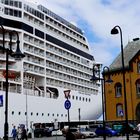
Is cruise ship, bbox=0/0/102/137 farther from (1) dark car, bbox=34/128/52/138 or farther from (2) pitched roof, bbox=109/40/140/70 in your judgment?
(2) pitched roof, bbox=109/40/140/70

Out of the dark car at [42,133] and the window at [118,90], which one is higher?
the window at [118,90]

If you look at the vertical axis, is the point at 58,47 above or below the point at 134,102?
above

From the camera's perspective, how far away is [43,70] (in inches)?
2995

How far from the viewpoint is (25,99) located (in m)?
68.2

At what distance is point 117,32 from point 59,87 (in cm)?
5303

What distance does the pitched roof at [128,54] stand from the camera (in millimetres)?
58506

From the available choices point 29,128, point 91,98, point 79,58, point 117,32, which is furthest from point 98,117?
point 117,32

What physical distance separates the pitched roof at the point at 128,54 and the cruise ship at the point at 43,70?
26.3 feet

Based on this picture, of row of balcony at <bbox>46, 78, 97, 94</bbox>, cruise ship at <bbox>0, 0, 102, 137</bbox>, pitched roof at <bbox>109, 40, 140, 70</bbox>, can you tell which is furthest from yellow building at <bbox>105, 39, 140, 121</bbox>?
row of balcony at <bbox>46, 78, 97, 94</bbox>

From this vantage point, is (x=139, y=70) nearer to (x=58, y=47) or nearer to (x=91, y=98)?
(x=58, y=47)

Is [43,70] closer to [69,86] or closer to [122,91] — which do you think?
[69,86]

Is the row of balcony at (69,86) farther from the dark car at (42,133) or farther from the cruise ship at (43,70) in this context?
the dark car at (42,133)

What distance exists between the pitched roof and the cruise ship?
26.3 ft

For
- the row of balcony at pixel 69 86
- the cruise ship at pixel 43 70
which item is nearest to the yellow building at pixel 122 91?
the cruise ship at pixel 43 70
